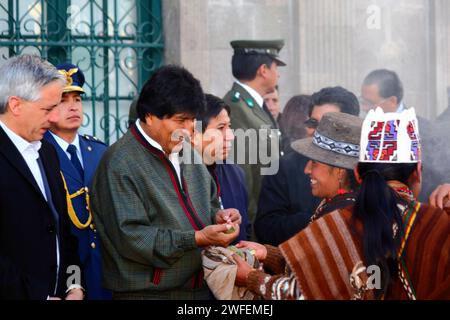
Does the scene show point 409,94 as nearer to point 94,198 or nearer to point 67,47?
point 67,47

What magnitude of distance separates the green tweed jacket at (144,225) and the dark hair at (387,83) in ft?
11.2

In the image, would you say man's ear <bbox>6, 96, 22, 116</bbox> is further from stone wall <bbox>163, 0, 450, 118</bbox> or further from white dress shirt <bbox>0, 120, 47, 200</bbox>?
stone wall <bbox>163, 0, 450, 118</bbox>

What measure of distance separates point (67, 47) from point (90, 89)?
1.34ft

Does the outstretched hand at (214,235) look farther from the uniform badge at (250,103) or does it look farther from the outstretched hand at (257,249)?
the uniform badge at (250,103)

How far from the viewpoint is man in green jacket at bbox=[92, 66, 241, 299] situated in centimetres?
480

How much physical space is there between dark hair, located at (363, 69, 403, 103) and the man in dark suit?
401cm

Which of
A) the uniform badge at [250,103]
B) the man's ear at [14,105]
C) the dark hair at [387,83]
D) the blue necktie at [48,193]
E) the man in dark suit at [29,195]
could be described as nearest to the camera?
the man in dark suit at [29,195]

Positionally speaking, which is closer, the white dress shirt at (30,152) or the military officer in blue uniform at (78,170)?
the white dress shirt at (30,152)

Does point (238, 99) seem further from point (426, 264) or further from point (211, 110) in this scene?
point (426, 264)

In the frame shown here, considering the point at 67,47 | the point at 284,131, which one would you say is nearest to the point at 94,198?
the point at 284,131

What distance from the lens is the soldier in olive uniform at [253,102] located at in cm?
675

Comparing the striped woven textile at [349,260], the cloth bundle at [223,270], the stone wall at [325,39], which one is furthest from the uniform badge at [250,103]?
the striped woven textile at [349,260]

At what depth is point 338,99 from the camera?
680 cm

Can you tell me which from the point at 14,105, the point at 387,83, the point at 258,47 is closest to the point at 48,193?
the point at 14,105
